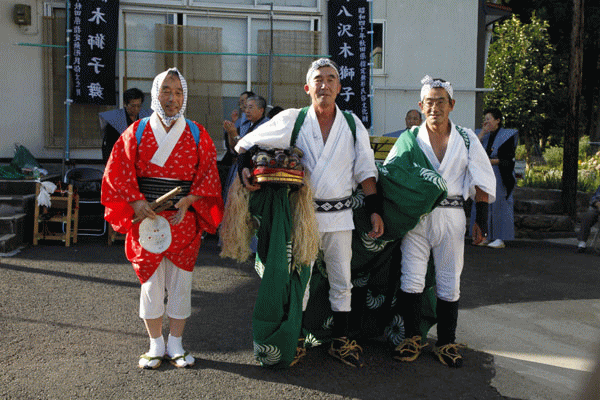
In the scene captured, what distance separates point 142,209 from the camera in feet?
12.6

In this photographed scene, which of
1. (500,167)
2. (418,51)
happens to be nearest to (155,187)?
(500,167)

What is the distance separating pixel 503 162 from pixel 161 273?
6.02 meters

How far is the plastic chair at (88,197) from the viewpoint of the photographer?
8.83 m

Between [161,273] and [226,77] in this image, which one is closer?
[161,273]

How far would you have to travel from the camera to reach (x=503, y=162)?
28.4ft

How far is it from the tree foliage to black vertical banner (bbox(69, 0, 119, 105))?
17105 millimetres

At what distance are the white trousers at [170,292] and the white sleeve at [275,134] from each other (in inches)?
35.7

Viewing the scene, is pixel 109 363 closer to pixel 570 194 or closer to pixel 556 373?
pixel 556 373

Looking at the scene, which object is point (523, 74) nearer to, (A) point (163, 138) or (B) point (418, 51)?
(B) point (418, 51)

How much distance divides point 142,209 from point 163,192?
7.6 inches

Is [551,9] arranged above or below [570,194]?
above

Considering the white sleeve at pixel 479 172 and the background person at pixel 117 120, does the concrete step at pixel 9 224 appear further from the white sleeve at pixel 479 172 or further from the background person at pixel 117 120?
the white sleeve at pixel 479 172

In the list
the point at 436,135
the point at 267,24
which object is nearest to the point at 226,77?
the point at 267,24

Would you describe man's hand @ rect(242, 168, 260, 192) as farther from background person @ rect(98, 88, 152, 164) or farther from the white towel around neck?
background person @ rect(98, 88, 152, 164)
